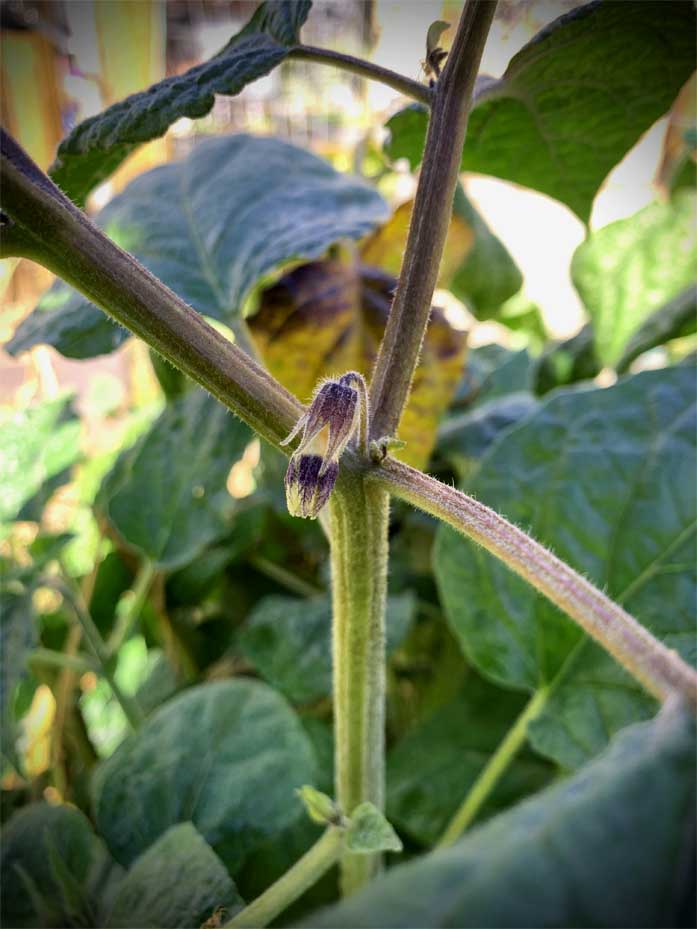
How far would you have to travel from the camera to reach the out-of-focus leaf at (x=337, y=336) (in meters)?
0.42

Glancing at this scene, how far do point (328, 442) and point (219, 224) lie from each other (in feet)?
0.87

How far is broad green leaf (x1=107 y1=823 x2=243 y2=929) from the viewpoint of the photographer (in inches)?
9.6

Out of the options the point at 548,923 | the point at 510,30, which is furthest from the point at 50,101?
the point at 548,923

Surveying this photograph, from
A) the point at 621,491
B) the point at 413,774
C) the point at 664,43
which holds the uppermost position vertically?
the point at 664,43

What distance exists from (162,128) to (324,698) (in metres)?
A: 0.33

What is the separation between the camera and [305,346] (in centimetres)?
43

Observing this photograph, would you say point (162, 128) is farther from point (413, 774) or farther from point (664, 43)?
point (413, 774)

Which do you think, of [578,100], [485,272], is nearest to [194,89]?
[578,100]

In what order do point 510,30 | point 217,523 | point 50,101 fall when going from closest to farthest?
point 510,30 < point 217,523 < point 50,101

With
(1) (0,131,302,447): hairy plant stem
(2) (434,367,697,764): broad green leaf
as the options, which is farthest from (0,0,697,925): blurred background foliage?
(1) (0,131,302,447): hairy plant stem

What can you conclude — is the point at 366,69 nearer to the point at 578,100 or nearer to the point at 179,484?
the point at 578,100

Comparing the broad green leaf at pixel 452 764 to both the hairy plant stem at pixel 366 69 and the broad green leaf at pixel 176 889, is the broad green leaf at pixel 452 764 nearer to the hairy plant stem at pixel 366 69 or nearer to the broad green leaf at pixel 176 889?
the broad green leaf at pixel 176 889

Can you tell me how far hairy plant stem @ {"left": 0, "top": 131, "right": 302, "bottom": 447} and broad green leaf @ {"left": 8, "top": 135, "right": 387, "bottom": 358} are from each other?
153 millimetres

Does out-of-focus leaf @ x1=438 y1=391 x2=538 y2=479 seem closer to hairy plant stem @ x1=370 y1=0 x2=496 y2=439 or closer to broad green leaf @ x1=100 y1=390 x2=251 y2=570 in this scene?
broad green leaf @ x1=100 y1=390 x2=251 y2=570
